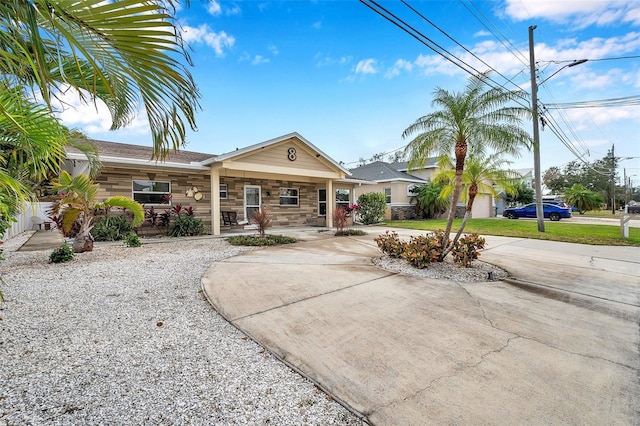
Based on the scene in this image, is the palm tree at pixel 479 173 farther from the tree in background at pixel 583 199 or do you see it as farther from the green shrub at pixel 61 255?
the tree in background at pixel 583 199

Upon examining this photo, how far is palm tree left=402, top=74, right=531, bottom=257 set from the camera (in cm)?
611

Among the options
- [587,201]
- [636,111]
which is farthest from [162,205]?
[587,201]

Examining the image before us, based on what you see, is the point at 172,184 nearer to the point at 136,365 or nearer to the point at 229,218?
the point at 229,218

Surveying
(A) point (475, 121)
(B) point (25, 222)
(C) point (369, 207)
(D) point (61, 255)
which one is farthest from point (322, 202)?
(B) point (25, 222)

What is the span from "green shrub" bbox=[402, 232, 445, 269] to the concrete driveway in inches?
30.8

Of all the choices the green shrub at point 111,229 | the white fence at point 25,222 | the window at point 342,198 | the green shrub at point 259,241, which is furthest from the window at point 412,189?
the white fence at point 25,222

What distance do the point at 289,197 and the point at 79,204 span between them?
975 centimetres

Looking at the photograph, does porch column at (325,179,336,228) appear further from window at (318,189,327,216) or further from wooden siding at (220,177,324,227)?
window at (318,189,327,216)

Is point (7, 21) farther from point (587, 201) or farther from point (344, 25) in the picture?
point (587, 201)

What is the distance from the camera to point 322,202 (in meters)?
17.0

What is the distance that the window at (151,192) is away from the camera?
1109cm

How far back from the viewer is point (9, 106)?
204cm

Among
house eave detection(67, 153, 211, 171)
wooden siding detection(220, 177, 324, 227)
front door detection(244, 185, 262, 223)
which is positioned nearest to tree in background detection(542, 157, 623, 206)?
wooden siding detection(220, 177, 324, 227)

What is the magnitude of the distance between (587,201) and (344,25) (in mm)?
38050
